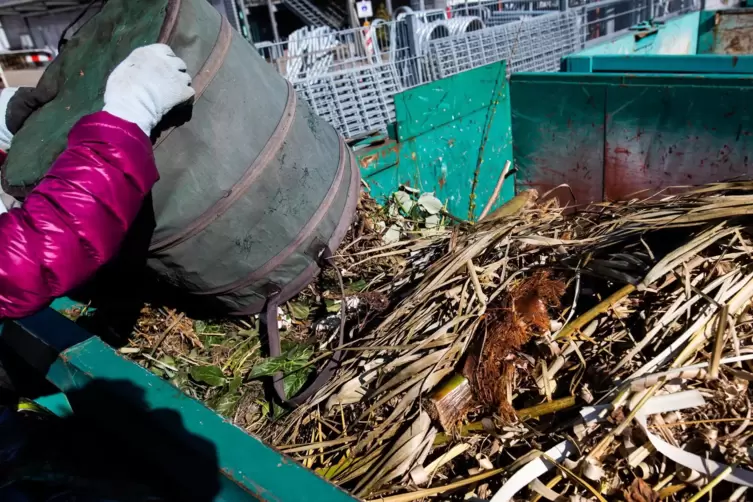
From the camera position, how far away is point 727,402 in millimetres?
1444

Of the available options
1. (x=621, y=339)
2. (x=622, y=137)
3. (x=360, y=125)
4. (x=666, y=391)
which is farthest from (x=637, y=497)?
(x=360, y=125)

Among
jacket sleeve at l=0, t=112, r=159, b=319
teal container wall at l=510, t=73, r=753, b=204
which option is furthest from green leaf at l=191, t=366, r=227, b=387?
teal container wall at l=510, t=73, r=753, b=204

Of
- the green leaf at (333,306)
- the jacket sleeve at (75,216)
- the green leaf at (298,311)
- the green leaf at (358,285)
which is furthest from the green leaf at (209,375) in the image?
the jacket sleeve at (75,216)

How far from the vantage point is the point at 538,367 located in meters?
1.74

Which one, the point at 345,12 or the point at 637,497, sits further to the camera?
the point at 345,12

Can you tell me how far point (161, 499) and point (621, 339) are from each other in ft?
5.11

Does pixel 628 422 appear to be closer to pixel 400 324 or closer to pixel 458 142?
pixel 400 324

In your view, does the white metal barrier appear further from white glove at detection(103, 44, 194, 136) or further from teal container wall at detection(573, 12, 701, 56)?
white glove at detection(103, 44, 194, 136)

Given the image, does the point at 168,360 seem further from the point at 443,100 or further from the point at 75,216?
the point at 443,100

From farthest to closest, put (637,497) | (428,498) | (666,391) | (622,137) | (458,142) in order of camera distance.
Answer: (458,142), (622,137), (428,498), (666,391), (637,497)

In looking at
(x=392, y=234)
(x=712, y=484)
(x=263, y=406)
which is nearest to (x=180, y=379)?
A: (x=263, y=406)

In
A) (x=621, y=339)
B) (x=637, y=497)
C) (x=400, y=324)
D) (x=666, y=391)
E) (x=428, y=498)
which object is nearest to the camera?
(x=637, y=497)

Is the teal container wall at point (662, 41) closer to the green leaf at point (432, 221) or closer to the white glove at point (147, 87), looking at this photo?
the green leaf at point (432, 221)

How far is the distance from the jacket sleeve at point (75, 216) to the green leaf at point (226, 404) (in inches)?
37.6
